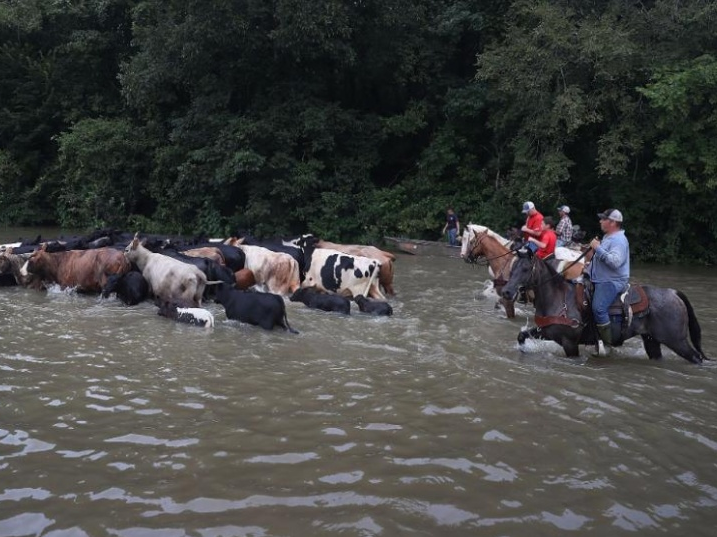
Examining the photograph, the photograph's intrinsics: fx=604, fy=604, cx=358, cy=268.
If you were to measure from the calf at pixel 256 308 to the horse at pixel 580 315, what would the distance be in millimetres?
3456

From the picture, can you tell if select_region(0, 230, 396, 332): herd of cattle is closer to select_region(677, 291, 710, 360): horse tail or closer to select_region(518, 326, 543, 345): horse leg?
select_region(518, 326, 543, 345): horse leg

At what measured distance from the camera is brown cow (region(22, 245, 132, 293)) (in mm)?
12078

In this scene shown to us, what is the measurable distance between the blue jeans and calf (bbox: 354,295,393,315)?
3866 mm

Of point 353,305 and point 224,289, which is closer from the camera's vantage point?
point 224,289

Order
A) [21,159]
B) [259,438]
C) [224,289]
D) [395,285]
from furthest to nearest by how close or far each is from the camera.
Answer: [21,159] < [395,285] < [224,289] < [259,438]

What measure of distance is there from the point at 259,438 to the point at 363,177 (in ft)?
76.7

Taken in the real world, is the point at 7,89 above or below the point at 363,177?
above

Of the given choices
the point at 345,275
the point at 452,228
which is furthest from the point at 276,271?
the point at 452,228

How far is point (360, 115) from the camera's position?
95.8 ft

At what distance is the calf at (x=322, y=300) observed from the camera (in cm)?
1092

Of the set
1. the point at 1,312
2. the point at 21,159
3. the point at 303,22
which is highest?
the point at 303,22

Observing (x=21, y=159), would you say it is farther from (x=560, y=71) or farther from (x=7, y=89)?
(x=560, y=71)

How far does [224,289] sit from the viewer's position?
9.93 m

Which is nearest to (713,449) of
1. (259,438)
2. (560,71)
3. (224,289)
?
(259,438)
